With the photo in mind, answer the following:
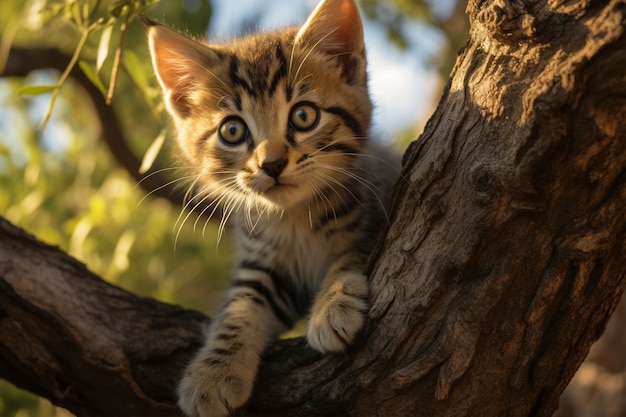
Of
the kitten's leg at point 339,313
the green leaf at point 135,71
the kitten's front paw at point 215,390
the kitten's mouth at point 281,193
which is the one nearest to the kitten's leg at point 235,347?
the kitten's front paw at point 215,390

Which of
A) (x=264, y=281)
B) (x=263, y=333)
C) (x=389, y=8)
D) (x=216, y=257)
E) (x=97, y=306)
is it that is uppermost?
(x=389, y=8)

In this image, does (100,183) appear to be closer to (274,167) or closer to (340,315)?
(274,167)

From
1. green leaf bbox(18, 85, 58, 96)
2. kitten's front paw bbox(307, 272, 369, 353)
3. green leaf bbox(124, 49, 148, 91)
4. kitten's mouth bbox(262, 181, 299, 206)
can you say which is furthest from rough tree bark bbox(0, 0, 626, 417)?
green leaf bbox(124, 49, 148, 91)

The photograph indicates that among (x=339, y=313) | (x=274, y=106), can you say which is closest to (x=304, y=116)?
(x=274, y=106)

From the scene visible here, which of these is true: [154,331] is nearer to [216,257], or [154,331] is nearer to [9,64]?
[9,64]

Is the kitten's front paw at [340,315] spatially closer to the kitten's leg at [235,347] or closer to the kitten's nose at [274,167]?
the kitten's leg at [235,347]

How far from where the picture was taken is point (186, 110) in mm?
2006

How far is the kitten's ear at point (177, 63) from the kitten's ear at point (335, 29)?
287 millimetres

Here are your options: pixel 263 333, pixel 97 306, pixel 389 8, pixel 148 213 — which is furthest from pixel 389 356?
pixel 389 8

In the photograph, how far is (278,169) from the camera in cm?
163

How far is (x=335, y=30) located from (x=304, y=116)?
0.90ft

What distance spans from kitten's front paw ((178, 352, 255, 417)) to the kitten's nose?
0.47 metres

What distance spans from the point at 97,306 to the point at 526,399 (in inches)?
42.0

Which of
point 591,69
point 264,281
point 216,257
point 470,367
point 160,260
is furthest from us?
point 216,257
